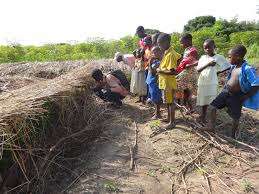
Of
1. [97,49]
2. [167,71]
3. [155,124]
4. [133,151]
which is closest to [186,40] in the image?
[167,71]

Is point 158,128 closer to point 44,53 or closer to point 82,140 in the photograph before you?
point 82,140

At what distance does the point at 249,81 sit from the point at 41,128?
9.83 ft

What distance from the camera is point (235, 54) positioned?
7.05 metres

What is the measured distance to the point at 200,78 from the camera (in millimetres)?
7711

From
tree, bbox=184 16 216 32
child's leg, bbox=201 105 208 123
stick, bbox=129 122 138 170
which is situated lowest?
tree, bbox=184 16 216 32

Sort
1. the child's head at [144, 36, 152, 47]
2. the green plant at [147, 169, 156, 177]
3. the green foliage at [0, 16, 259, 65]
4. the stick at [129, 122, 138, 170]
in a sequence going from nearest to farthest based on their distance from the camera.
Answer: the green plant at [147, 169, 156, 177] < the stick at [129, 122, 138, 170] < the child's head at [144, 36, 152, 47] < the green foliage at [0, 16, 259, 65]

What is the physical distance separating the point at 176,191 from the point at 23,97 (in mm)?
2324

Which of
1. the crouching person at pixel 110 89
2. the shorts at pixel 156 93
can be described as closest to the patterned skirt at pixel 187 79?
the shorts at pixel 156 93

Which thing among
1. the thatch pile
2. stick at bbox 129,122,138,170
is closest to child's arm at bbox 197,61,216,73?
stick at bbox 129,122,138,170

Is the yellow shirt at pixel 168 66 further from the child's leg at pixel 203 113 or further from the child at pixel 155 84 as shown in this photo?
the child's leg at pixel 203 113

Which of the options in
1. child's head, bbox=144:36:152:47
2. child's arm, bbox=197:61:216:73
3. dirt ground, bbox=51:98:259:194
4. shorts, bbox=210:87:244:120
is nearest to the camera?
dirt ground, bbox=51:98:259:194

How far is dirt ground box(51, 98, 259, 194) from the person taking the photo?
20.2 ft

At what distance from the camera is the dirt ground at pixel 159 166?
6.17 m

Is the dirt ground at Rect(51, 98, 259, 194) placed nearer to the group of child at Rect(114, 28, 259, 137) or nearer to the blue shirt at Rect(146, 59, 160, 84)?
the group of child at Rect(114, 28, 259, 137)
